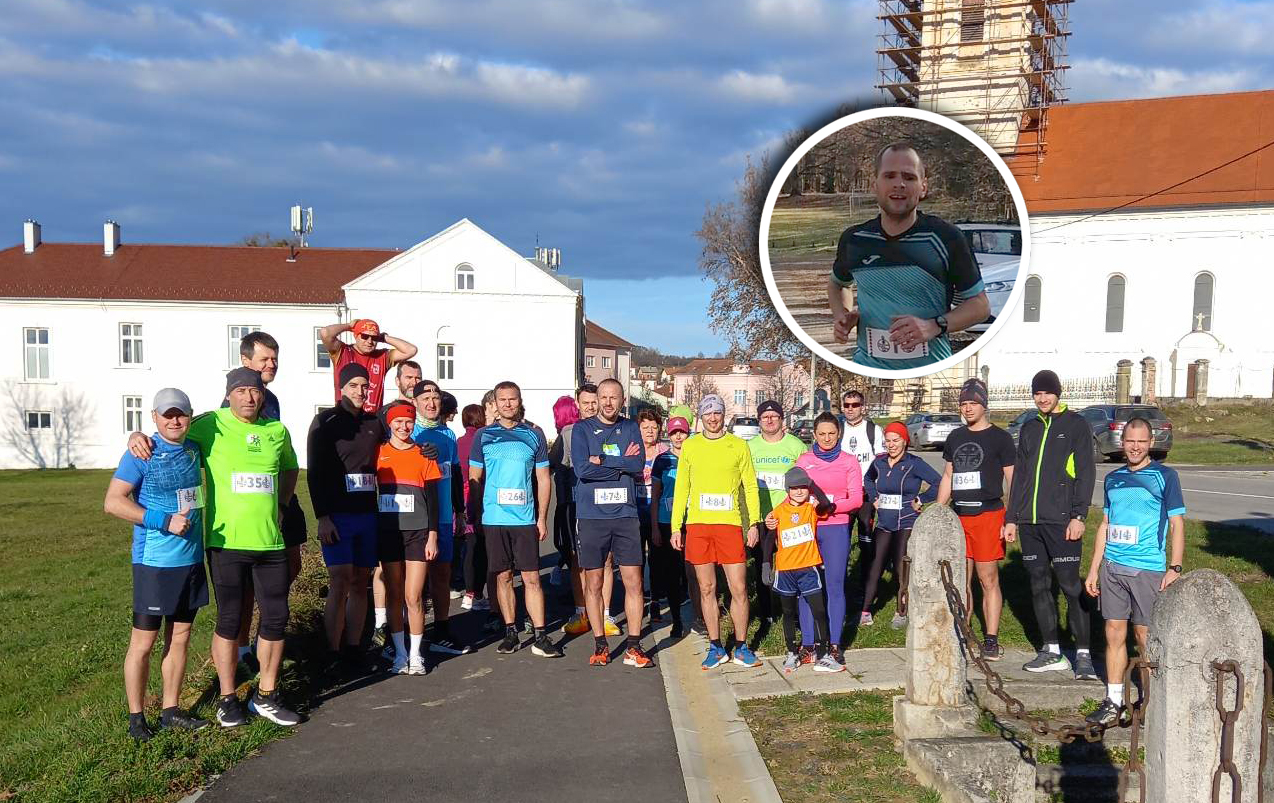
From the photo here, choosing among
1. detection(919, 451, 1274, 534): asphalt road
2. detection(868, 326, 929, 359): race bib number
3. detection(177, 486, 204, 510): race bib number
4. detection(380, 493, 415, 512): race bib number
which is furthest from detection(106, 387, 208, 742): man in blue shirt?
detection(919, 451, 1274, 534): asphalt road

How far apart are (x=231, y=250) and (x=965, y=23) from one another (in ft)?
163

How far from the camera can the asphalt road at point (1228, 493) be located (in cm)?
1464

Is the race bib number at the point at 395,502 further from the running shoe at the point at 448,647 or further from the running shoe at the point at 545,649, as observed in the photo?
the running shoe at the point at 545,649

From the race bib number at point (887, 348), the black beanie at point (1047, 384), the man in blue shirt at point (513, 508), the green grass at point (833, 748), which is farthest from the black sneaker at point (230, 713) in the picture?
the black beanie at point (1047, 384)

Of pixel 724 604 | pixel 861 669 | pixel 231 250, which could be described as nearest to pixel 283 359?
pixel 231 250

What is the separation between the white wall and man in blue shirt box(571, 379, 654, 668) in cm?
4388

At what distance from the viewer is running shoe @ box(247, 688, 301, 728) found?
591 centimetres

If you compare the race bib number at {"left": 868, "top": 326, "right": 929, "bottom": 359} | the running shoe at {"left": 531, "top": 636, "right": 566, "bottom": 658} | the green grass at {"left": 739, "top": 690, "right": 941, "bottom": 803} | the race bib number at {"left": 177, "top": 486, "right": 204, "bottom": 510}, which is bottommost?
the running shoe at {"left": 531, "top": 636, "right": 566, "bottom": 658}

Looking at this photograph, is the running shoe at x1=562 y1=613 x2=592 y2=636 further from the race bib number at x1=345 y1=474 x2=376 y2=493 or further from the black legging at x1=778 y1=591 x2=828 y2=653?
the race bib number at x1=345 y1=474 x2=376 y2=493

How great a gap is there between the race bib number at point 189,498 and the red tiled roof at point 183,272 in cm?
4160

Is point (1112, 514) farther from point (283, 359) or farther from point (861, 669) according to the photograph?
point (283, 359)

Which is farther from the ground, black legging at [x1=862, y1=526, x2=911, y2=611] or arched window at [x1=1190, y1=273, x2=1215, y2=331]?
arched window at [x1=1190, y1=273, x2=1215, y2=331]

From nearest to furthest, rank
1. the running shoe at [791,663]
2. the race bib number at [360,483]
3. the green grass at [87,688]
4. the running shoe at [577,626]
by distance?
1. the green grass at [87,688]
2. the race bib number at [360,483]
3. the running shoe at [791,663]
4. the running shoe at [577,626]

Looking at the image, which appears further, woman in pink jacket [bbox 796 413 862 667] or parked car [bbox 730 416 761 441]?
parked car [bbox 730 416 761 441]
